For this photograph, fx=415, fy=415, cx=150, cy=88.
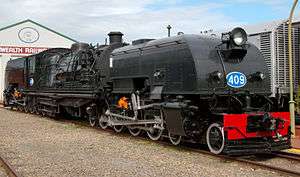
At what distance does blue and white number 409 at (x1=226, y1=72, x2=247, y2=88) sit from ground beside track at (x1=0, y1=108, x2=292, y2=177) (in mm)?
1756

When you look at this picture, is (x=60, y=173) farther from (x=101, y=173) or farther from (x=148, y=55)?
(x=148, y=55)

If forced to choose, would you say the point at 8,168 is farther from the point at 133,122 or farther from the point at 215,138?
the point at 133,122

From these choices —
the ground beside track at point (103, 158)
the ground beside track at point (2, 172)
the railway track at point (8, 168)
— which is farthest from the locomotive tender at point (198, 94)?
the ground beside track at point (2, 172)

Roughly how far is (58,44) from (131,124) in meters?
38.3

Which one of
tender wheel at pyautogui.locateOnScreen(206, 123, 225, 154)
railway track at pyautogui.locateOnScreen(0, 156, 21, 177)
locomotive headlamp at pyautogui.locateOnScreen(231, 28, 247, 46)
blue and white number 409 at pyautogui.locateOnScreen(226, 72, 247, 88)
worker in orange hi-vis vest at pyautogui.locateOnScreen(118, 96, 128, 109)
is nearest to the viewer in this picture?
railway track at pyautogui.locateOnScreen(0, 156, 21, 177)

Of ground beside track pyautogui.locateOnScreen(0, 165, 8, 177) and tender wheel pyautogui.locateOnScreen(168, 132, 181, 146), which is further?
tender wheel pyautogui.locateOnScreen(168, 132, 181, 146)

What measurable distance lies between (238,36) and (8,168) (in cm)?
576

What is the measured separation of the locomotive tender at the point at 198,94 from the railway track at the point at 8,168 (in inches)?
147

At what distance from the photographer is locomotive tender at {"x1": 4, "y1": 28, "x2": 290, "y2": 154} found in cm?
889

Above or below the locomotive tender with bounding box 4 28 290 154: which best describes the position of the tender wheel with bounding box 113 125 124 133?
below

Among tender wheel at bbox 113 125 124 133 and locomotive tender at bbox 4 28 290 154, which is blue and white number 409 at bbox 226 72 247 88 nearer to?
locomotive tender at bbox 4 28 290 154

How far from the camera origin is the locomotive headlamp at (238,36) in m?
9.59

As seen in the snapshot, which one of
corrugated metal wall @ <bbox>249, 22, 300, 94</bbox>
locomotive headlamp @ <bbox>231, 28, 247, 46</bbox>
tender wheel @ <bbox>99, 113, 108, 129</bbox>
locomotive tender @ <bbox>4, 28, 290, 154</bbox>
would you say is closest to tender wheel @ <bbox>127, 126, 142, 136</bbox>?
locomotive tender @ <bbox>4, 28, 290, 154</bbox>

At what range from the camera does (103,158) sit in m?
9.07
